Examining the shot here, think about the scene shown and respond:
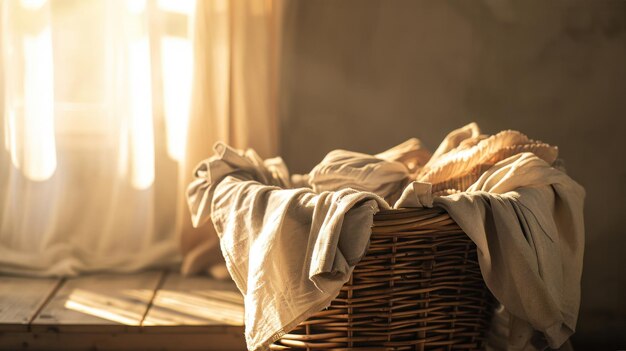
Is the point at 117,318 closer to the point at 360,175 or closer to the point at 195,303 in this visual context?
the point at 195,303

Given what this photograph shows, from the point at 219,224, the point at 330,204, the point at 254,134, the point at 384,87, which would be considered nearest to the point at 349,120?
the point at 384,87

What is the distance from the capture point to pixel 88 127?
6.95 ft

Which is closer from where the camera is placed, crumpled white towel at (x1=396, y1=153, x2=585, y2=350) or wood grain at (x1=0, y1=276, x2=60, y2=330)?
crumpled white towel at (x1=396, y1=153, x2=585, y2=350)

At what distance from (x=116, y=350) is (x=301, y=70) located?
896mm

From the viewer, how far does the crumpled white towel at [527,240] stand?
1.28 meters

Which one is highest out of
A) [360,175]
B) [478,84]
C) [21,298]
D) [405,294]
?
[478,84]

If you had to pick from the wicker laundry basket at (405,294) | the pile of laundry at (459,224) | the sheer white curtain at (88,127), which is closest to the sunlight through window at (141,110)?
the sheer white curtain at (88,127)

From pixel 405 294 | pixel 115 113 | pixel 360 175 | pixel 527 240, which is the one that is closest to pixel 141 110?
pixel 115 113

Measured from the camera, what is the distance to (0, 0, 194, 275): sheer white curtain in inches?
81.2

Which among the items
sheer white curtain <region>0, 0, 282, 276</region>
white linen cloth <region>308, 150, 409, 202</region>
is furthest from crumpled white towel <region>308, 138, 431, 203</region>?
sheer white curtain <region>0, 0, 282, 276</region>

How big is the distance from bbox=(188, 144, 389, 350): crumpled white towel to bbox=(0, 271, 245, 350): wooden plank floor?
396mm

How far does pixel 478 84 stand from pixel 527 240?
956 mm

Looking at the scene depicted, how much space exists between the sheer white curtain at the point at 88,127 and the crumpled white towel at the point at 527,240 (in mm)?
996

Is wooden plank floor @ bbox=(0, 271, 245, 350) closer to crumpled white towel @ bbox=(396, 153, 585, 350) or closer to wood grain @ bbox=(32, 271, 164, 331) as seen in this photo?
wood grain @ bbox=(32, 271, 164, 331)
